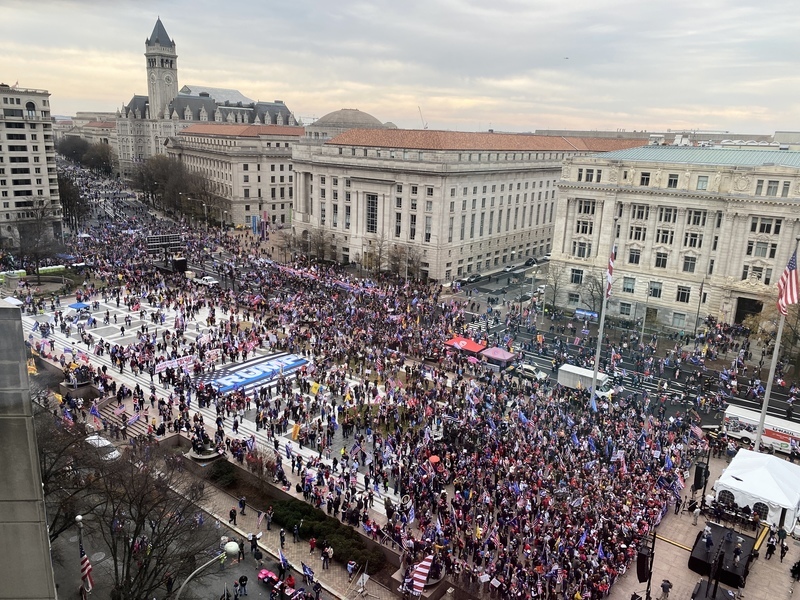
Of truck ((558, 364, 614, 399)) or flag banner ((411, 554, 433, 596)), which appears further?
truck ((558, 364, 614, 399))

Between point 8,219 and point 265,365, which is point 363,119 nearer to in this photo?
Result: point 8,219

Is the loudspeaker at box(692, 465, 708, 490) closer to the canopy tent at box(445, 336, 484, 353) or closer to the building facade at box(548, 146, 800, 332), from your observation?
the canopy tent at box(445, 336, 484, 353)

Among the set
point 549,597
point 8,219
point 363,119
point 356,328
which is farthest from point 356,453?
point 363,119

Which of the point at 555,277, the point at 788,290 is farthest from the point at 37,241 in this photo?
the point at 788,290

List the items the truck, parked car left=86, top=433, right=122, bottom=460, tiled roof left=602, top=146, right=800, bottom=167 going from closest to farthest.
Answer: parked car left=86, top=433, right=122, bottom=460 → the truck → tiled roof left=602, top=146, right=800, bottom=167

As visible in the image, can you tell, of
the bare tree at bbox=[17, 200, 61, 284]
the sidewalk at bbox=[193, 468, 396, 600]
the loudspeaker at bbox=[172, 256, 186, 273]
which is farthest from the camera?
the loudspeaker at bbox=[172, 256, 186, 273]

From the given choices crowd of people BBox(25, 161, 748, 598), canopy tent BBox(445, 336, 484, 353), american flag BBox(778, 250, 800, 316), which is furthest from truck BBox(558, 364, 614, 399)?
american flag BBox(778, 250, 800, 316)

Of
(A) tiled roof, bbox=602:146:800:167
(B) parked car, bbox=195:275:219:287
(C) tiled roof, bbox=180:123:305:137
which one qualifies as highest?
(C) tiled roof, bbox=180:123:305:137

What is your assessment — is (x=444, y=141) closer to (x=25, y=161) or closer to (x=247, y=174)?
(x=247, y=174)

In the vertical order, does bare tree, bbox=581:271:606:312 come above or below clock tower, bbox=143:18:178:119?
below
